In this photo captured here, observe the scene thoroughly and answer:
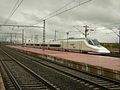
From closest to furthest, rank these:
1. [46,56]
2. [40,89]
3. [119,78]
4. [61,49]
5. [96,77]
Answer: [40,89], [119,78], [96,77], [46,56], [61,49]

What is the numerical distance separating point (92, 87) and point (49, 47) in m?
34.0

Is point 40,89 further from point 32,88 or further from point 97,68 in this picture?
point 97,68

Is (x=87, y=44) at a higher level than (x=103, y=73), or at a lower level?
higher

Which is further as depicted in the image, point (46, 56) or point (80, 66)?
point (46, 56)

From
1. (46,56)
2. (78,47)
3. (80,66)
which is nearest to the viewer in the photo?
(80,66)

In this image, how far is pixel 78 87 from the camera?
697cm

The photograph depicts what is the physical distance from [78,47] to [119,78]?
726 inches

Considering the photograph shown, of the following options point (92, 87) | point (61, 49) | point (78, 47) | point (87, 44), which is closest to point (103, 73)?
point (92, 87)

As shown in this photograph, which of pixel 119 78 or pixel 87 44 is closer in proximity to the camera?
pixel 119 78

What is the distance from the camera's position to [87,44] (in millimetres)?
24141

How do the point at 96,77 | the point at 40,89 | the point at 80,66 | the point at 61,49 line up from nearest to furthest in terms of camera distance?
the point at 40,89, the point at 96,77, the point at 80,66, the point at 61,49

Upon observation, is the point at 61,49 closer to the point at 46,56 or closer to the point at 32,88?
the point at 46,56

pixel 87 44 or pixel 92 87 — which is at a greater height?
pixel 87 44

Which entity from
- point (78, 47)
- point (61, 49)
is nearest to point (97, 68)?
Answer: point (78, 47)
